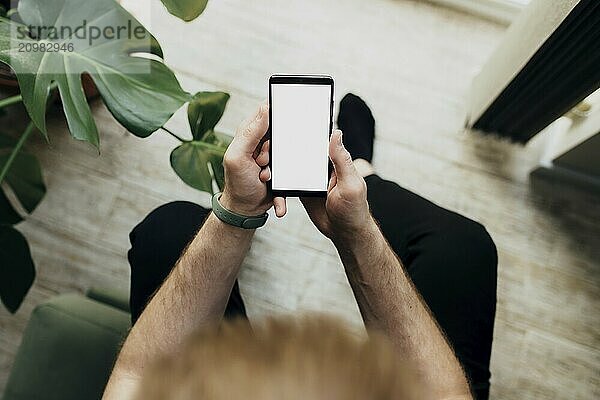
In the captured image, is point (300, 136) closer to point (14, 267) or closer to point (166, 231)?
point (166, 231)

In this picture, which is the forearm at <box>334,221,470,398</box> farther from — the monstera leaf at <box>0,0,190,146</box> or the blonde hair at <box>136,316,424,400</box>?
the monstera leaf at <box>0,0,190,146</box>

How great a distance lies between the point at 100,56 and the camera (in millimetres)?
944

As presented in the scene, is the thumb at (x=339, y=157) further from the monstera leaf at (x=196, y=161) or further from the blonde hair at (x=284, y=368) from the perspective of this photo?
the monstera leaf at (x=196, y=161)

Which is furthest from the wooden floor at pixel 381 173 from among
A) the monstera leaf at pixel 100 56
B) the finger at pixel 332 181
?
the finger at pixel 332 181

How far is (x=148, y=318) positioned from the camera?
90cm

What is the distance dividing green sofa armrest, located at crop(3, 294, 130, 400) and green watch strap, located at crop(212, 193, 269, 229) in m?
0.38

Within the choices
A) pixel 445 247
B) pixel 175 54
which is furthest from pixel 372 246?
pixel 175 54

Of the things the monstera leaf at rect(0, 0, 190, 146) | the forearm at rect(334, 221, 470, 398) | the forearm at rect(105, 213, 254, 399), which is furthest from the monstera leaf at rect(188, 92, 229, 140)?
the forearm at rect(334, 221, 470, 398)

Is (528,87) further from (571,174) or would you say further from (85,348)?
(85,348)

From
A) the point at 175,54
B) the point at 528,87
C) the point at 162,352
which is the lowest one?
the point at 162,352

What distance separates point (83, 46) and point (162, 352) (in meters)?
0.44

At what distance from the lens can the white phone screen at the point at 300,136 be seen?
715mm

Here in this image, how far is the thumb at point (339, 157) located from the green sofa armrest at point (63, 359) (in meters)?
0.53

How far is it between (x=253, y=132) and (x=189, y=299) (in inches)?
10.5
